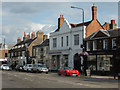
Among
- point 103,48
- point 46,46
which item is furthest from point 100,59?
point 46,46

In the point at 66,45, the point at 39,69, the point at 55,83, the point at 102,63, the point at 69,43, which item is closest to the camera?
the point at 55,83

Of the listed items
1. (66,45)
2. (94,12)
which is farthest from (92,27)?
(66,45)

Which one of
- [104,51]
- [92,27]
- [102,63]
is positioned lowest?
[102,63]

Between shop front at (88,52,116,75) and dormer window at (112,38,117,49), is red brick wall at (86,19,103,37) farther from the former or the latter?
dormer window at (112,38,117,49)

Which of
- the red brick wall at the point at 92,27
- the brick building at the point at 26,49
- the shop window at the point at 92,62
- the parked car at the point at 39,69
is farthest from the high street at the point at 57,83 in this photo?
the brick building at the point at 26,49

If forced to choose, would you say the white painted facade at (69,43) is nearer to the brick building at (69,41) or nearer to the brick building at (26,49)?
the brick building at (69,41)

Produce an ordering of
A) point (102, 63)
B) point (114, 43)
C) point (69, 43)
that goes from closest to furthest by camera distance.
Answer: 1. point (114, 43)
2. point (102, 63)
3. point (69, 43)

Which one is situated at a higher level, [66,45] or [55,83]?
[66,45]

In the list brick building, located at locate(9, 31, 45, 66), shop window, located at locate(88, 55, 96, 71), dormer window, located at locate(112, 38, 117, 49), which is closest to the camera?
dormer window, located at locate(112, 38, 117, 49)

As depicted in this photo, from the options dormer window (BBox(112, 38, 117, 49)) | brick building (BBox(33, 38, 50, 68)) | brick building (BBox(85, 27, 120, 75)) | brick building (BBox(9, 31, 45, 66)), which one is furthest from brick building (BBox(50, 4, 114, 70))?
brick building (BBox(9, 31, 45, 66))

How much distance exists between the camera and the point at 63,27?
44.6 m

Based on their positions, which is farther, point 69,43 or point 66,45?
point 66,45

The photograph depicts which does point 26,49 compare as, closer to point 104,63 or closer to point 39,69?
point 39,69

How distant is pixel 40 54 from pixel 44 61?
289cm
